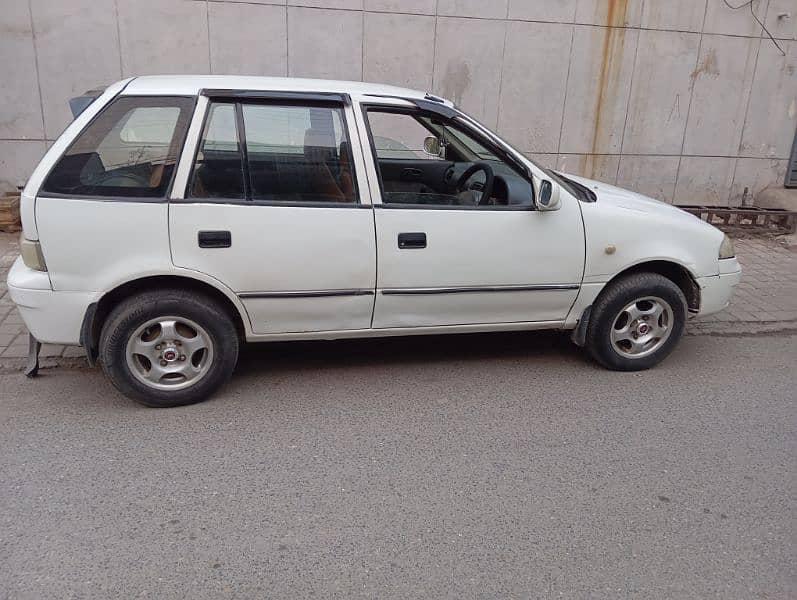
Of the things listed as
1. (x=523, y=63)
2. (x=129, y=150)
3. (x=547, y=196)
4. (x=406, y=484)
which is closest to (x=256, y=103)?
(x=129, y=150)

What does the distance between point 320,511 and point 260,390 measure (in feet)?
4.26

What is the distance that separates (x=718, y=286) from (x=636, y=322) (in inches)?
25.6

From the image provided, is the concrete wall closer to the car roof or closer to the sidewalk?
the sidewalk

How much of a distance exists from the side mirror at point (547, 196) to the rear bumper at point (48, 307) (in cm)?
262

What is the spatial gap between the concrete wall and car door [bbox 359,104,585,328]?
3996 mm

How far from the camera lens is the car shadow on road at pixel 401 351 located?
453 cm

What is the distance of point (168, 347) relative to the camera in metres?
3.74

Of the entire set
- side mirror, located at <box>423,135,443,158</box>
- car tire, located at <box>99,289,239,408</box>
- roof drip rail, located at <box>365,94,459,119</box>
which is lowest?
car tire, located at <box>99,289,239,408</box>

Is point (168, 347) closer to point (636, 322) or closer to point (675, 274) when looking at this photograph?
point (636, 322)

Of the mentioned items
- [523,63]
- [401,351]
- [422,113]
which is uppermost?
[523,63]

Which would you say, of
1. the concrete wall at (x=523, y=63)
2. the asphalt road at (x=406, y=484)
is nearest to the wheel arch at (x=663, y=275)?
the asphalt road at (x=406, y=484)

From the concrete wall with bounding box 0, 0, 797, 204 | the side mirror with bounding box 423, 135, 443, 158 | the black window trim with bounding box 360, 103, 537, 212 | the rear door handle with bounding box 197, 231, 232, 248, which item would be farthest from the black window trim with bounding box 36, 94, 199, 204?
the concrete wall with bounding box 0, 0, 797, 204

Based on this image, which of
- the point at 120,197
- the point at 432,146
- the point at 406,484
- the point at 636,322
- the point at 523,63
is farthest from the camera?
the point at 523,63

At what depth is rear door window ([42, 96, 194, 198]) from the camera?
3.54 metres
